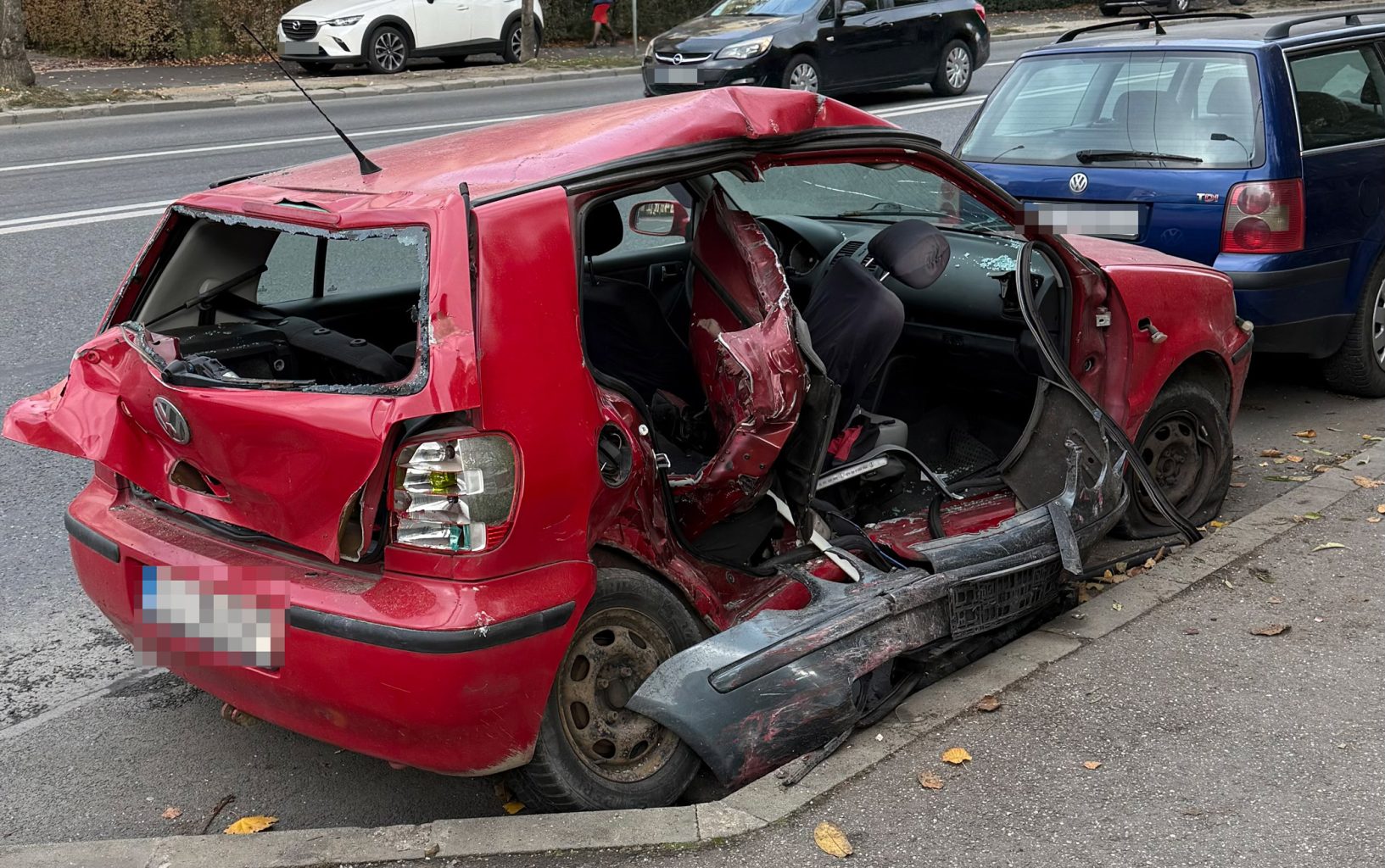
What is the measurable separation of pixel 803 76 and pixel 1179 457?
40.8 feet

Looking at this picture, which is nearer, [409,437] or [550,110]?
[409,437]

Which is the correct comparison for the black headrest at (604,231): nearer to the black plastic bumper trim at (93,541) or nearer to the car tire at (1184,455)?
the black plastic bumper trim at (93,541)

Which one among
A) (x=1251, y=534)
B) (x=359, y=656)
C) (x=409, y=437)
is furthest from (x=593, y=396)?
(x=1251, y=534)

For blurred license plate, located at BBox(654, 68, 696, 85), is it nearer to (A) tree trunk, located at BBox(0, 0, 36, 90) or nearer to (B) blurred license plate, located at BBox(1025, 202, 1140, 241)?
(A) tree trunk, located at BBox(0, 0, 36, 90)

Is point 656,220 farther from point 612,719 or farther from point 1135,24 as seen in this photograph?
point 1135,24

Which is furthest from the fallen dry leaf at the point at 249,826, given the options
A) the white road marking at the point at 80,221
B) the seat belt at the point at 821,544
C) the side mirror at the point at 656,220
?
the white road marking at the point at 80,221

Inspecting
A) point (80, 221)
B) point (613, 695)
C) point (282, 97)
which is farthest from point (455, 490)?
point (282, 97)

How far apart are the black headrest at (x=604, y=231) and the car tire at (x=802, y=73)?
40.5 ft

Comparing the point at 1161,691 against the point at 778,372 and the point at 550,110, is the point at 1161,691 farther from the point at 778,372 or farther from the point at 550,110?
the point at 550,110

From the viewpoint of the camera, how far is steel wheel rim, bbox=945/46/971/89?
1838cm

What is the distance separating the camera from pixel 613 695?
3.26 m

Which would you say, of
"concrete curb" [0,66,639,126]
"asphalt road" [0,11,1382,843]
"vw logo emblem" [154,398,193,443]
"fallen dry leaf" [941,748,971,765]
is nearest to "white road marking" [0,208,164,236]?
"asphalt road" [0,11,1382,843]

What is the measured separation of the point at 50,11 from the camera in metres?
23.5

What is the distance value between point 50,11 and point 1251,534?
24146 mm
